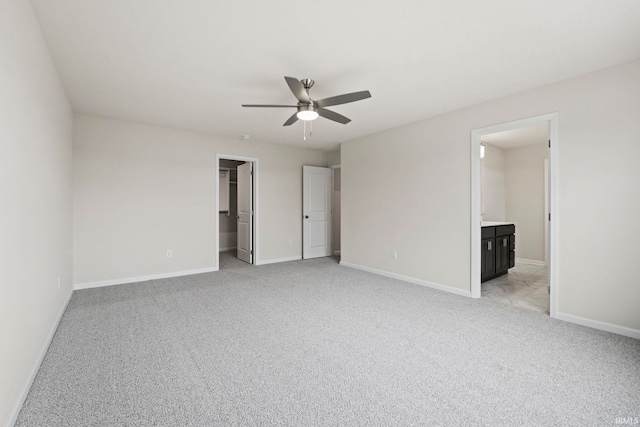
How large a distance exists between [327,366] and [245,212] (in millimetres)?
4585

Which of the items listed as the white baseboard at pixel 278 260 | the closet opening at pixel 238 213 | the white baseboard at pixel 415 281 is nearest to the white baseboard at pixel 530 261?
the white baseboard at pixel 415 281

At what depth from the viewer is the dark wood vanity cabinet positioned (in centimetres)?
434

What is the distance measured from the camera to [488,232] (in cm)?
438

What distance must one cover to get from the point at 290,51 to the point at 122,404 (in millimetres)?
2735

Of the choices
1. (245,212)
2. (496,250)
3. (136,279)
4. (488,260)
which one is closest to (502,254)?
(496,250)

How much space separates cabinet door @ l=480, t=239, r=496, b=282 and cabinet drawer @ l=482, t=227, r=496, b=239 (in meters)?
0.06

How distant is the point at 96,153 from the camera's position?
430cm

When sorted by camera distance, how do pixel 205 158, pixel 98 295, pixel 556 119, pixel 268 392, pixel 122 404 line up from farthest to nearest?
pixel 205 158, pixel 98 295, pixel 556 119, pixel 268 392, pixel 122 404

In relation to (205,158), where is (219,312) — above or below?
below

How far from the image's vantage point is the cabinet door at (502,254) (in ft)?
15.4

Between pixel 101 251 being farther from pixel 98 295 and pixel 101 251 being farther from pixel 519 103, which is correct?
pixel 519 103

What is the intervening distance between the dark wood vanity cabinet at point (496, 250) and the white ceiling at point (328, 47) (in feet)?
6.47

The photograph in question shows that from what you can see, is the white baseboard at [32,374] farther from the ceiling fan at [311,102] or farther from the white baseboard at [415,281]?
the white baseboard at [415,281]

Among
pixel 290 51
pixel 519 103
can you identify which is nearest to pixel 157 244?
pixel 290 51
